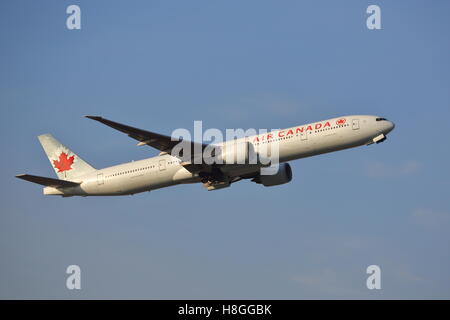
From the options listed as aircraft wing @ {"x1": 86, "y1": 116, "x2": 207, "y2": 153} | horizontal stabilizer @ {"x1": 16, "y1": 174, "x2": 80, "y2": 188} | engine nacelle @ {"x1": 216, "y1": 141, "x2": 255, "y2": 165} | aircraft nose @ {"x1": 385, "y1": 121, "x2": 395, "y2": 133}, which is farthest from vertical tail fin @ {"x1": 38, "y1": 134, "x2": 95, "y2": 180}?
aircraft nose @ {"x1": 385, "y1": 121, "x2": 395, "y2": 133}

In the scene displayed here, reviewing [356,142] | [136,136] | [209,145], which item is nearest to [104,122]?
[136,136]

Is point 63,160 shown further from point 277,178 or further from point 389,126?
point 389,126

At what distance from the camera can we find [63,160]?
62.1m

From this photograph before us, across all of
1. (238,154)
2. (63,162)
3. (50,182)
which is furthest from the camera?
(63,162)

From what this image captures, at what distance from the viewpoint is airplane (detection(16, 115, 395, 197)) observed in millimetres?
51250

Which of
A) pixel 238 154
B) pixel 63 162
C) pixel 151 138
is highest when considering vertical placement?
pixel 63 162

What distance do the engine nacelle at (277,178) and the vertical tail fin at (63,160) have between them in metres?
14.0

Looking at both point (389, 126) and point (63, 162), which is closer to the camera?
point (389, 126)

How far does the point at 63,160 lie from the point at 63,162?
183mm

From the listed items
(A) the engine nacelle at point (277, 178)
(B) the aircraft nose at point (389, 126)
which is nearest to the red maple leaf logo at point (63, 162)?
(A) the engine nacelle at point (277, 178)

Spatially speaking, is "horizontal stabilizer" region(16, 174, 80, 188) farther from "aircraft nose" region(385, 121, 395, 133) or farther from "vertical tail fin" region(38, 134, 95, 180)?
"aircraft nose" region(385, 121, 395, 133)

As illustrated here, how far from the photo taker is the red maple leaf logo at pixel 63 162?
202 feet

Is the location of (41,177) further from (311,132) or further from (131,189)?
(311,132)

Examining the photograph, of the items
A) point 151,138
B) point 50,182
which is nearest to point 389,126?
point 151,138
